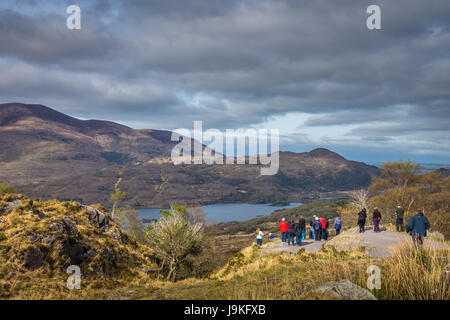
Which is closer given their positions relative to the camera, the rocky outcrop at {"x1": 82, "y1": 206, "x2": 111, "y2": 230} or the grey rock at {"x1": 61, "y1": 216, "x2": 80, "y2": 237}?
the grey rock at {"x1": 61, "y1": 216, "x2": 80, "y2": 237}

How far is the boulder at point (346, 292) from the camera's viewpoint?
7469 mm

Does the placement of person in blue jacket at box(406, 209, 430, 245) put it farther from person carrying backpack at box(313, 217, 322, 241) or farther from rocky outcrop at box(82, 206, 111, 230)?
rocky outcrop at box(82, 206, 111, 230)

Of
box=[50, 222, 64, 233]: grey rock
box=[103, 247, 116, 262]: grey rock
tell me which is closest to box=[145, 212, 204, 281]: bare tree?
box=[103, 247, 116, 262]: grey rock

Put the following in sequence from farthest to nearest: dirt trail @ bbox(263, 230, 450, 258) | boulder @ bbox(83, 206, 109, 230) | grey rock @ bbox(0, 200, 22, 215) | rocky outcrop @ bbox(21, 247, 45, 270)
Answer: boulder @ bbox(83, 206, 109, 230) → dirt trail @ bbox(263, 230, 450, 258) → grey rock @ bbox(0, 200, 22, 215) → rocky outcrop @ bbox(21, 247, 45, 270)

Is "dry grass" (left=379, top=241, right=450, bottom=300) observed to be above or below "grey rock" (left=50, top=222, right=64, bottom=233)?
above

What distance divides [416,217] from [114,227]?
77.8 feet

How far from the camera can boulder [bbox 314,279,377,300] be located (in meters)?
7.47

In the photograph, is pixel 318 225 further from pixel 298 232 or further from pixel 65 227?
pixel 65 227

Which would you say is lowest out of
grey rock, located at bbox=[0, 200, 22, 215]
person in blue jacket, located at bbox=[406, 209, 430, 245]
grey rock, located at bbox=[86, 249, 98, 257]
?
grey rock, located at bbox=[86, 249, 98, 257]

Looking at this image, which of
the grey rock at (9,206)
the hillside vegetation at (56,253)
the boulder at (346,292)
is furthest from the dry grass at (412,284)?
the grey rock at (9,206)

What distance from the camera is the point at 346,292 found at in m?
7.67
